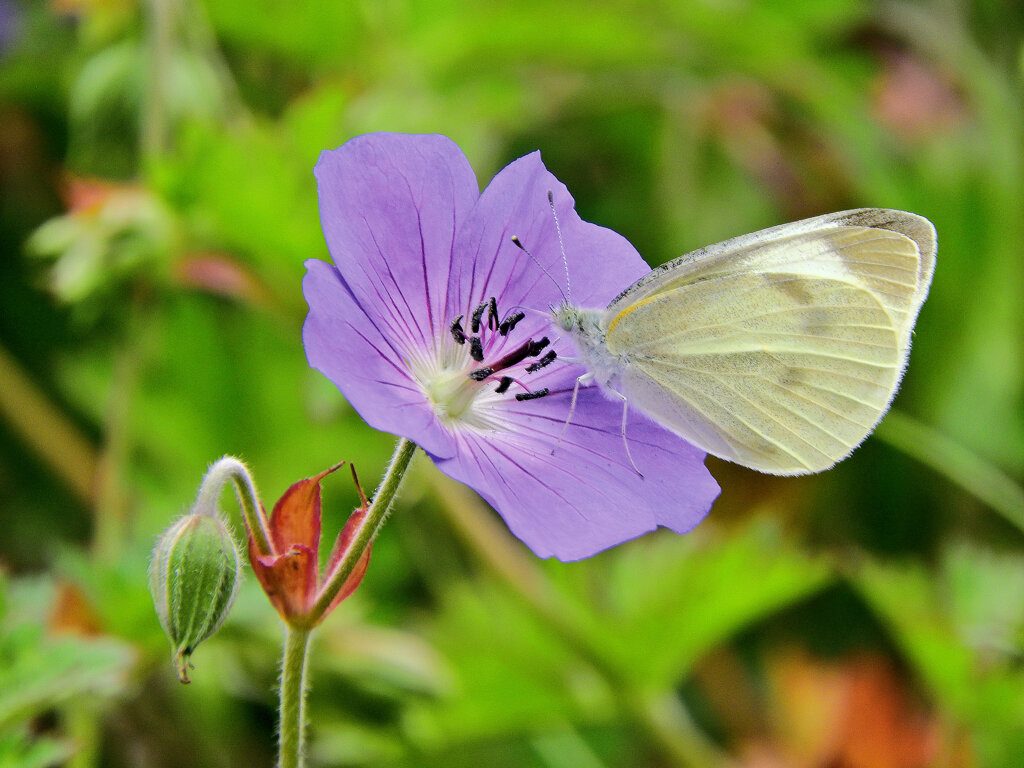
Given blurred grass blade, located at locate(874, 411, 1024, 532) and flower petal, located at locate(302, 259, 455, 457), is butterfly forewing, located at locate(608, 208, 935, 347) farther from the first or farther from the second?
blurred grass blade, located at locate(874, 411, 1024, 532)

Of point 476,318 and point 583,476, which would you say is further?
point 476,318

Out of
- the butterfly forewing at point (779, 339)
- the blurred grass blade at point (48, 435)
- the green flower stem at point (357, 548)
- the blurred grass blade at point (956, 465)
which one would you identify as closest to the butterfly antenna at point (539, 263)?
the butterfly forewing at point (779, 339)

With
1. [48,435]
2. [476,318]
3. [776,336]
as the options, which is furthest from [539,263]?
[48,435]

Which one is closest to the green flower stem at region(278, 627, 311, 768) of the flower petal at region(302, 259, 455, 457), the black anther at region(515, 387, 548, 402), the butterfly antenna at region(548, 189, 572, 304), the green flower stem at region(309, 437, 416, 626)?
the green flower stem at region(309, 437, 416, 626)

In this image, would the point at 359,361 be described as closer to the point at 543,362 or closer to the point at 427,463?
the point at 543,362

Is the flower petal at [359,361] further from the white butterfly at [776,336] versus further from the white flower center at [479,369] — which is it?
the white butterfly at [776,336]

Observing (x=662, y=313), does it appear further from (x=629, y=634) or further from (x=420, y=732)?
(x=420, y=732)
